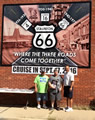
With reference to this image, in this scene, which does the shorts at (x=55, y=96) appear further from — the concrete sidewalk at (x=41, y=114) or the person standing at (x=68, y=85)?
the concrete sidewalk at (x=41, y=114)

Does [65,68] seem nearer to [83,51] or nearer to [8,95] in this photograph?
[83,51]

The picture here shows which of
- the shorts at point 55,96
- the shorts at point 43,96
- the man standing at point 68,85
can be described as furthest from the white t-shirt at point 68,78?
the shorts at point 43,96

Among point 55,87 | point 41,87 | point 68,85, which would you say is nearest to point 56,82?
point 55,87

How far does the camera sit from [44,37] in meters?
8.95

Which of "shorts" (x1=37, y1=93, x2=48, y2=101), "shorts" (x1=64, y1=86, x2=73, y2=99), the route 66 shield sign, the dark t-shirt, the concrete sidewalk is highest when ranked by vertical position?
the route 66 shield sign

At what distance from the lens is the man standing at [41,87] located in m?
8.24

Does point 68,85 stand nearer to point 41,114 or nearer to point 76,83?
point 76,83

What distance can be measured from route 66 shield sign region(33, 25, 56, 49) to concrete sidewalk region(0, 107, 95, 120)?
2.59m

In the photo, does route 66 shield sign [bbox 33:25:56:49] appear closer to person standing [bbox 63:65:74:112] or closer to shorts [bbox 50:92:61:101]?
person standing [bbox 63:65:74:112]

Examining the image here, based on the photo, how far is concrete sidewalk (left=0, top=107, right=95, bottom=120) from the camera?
23.2 feet

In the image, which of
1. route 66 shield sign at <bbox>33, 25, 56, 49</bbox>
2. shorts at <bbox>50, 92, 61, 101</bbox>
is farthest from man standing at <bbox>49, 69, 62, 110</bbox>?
route 66 shield sign at <bbox>33, 25, 56, 49</bbox>

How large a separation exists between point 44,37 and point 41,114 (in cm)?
314

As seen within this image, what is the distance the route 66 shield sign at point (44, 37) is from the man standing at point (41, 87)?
124 cm

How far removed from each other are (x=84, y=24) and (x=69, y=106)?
328cm
